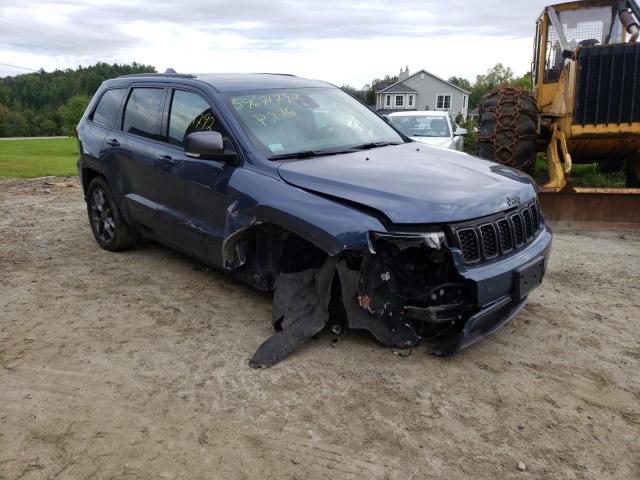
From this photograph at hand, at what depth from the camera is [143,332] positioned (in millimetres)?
4281

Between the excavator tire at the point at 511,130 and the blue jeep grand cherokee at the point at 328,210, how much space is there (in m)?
3.40

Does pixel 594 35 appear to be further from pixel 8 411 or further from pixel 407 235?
pixel 8 411

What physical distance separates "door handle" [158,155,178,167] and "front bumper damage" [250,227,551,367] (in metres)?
1.80

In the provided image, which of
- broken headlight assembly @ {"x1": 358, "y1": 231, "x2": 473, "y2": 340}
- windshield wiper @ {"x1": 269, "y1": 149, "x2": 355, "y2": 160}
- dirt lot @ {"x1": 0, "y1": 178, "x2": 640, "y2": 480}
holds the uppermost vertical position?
windshield wiper @ {"x1": 269, "y1": 149, "x2": 355, "y2": 160}

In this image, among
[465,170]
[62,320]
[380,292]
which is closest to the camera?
[380,292]

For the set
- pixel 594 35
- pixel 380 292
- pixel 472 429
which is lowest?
pixel 472 429

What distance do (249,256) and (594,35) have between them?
6.78 meters

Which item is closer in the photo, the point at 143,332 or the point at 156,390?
the point at 156,390

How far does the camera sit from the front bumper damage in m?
3.51

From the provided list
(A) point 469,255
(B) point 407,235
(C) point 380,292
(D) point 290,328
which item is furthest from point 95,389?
(A) point 469,255

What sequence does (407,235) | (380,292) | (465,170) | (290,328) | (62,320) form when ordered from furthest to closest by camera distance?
1. (62,320)
2. (465,170)
3. (290,328)
4. (380,292)
5. (407,235)

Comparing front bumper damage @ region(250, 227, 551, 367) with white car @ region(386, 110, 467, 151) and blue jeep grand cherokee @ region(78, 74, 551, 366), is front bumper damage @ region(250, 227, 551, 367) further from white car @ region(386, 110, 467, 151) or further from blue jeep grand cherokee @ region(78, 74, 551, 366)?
white car @ region(386, 110, 467, 151)

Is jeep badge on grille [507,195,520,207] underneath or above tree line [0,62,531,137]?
underneath

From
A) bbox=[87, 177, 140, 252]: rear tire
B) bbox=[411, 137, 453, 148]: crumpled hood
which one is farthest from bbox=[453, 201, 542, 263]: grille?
bbox=[411, 137, 453, 148]: crumpled hood
